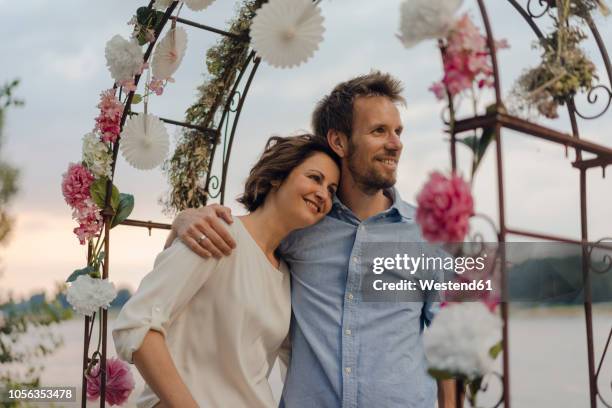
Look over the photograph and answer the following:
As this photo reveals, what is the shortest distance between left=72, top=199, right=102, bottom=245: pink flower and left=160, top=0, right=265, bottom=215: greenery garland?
0.39 m

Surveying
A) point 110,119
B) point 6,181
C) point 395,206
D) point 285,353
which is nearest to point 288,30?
point 395,206

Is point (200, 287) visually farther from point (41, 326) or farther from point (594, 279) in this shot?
point (41, 326)

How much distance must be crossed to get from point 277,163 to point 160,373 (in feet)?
2.58

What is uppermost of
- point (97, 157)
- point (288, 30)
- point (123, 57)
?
point (123, 57)

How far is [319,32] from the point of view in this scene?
2467 millimetres

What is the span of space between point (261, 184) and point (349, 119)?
40 centimetres

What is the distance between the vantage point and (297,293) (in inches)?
98.3

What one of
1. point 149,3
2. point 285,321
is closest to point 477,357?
point 285,321

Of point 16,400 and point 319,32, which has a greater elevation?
point 319,32

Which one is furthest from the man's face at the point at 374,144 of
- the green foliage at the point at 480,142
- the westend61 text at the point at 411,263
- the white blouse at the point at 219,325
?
the green foliage at the point at 480,142

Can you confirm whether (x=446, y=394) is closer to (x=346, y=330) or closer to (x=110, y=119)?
(x=346, y=330)

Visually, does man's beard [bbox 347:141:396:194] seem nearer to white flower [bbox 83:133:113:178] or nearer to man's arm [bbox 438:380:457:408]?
man's arm [bbox 438:380:457:408]

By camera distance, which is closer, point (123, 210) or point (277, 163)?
point (277, 163)

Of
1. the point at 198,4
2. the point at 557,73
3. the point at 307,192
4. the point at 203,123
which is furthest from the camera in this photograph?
the point at 203,123
